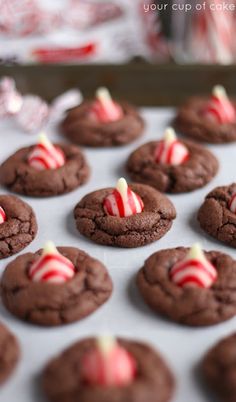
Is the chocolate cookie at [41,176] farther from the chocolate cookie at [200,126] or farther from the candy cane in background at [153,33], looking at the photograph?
the candy cane in background at [153,33]

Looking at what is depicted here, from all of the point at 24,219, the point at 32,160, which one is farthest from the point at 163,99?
the point at 24,219

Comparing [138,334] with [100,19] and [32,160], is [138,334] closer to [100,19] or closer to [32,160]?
[32,160]

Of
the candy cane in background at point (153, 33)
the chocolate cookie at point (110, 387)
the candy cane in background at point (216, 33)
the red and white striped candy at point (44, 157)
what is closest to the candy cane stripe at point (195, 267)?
the chocolate cookie at point (110, 387)

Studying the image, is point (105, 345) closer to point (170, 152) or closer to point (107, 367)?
point (107, 367)

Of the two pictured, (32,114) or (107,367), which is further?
(32,114)

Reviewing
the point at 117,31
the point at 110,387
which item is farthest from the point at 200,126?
the point at 110,387

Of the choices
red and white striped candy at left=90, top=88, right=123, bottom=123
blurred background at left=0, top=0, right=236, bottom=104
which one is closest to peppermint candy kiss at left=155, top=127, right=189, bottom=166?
red and white striped candy at left=90, top=88, right=123, bottom=123
